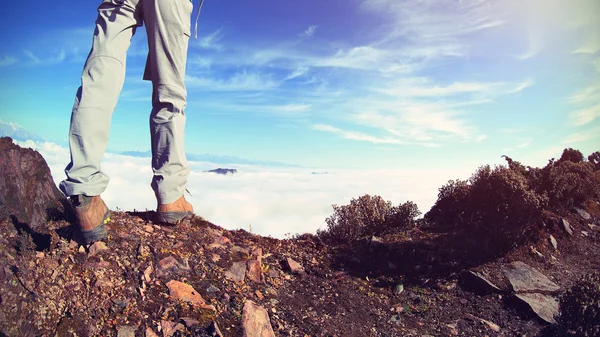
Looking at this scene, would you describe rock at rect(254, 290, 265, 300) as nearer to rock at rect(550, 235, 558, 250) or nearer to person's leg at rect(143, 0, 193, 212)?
person's leg at rect(143, 0, 193, 212)

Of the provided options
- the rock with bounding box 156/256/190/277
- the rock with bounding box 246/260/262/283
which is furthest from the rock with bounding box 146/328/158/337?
the rock with bounding box 246/260/262/283

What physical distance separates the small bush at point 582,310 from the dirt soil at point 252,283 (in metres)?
0.40

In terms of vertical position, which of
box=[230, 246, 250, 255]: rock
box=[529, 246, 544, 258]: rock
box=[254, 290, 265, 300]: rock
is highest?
box=[529, 246, 544, 258]: rock

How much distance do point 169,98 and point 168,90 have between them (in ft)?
0.30

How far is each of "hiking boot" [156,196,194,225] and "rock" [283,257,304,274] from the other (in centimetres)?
147

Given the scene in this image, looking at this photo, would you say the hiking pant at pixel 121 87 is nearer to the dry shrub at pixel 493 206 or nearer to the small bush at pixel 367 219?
the small bush at pixel 367 219

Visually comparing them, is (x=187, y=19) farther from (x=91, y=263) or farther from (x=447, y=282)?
(x=447, y=282)

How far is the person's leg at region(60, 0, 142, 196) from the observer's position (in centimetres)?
388

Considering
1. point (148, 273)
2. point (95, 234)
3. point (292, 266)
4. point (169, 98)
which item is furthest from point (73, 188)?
point (292, 266)

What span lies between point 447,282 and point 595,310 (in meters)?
1.68

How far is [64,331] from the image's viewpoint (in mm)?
3242

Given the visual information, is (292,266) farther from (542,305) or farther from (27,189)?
(542,305)

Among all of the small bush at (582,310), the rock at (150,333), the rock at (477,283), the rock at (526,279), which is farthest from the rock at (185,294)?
the rock at (526,279)

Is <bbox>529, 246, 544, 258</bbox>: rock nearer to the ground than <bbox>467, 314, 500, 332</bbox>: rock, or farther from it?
farther from it
